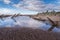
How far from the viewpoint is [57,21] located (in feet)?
10.7

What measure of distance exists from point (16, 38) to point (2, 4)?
887 millimetres

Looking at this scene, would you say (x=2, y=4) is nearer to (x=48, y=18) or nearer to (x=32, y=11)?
(x=32, y=11)

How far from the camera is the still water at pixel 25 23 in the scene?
314 cm

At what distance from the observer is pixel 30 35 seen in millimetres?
2760

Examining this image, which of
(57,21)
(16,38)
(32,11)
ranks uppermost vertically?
(32,11)

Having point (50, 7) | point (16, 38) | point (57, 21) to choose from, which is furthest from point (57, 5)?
point (16, 38)

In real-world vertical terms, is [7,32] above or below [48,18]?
below

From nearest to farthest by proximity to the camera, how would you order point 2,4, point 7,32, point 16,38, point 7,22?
1. point 16,38
2. point 7,32
3. point 2,4
4. point 7,22

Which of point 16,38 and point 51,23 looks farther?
point 51,23

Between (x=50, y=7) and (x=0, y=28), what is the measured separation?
117 centimetres

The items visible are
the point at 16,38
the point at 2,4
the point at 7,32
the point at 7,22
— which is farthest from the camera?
the point at 7,22

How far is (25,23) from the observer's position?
331cm

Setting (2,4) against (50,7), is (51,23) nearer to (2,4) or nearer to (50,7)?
(50,7)

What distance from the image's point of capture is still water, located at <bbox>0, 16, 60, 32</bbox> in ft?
10.3
